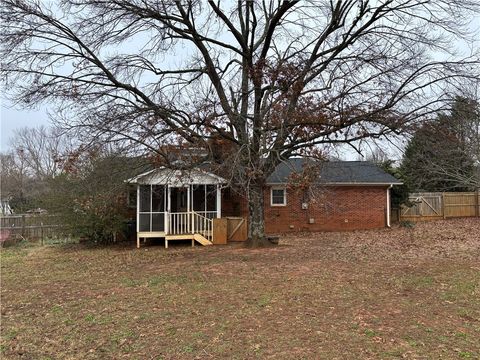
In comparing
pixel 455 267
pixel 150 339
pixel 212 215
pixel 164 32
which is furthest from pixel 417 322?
pixel 212 215

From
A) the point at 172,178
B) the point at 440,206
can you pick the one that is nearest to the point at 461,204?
the point at 440,206

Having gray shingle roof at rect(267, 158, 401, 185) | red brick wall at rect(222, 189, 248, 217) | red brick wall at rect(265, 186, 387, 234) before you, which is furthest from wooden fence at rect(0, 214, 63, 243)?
gray shingle roof at rect(267, 158, 401, 185)

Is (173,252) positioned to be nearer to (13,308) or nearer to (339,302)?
(13,308)

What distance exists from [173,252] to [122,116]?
5446 mm

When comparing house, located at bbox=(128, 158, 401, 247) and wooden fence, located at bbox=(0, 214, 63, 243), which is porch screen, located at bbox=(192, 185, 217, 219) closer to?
house, located at bbox=(128, 158, 401, 247)

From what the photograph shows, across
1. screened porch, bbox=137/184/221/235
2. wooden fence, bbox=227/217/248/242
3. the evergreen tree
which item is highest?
the evergreen tree

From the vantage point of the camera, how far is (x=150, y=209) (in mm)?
17234

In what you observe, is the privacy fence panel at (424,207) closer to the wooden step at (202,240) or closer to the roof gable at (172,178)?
the roof gable at (172,178)

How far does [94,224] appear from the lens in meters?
16.8

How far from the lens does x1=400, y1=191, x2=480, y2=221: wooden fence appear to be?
26.2m

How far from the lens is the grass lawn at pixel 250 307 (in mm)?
4898

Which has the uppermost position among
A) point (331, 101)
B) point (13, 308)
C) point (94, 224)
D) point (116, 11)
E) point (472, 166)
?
point (116, 11)

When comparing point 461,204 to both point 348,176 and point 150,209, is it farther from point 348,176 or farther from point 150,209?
point 150,209

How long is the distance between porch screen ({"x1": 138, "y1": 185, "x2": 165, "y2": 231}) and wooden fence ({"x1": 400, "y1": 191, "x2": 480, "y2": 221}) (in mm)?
15513
